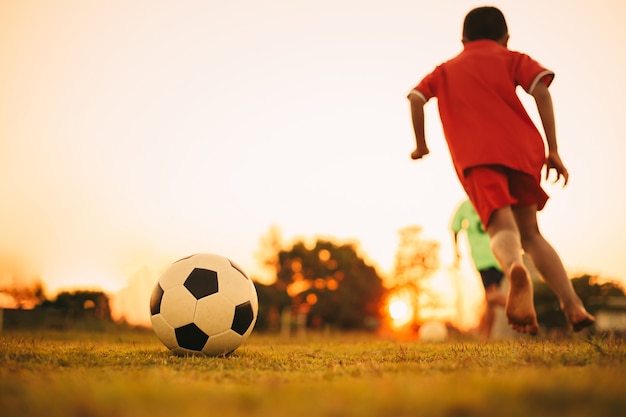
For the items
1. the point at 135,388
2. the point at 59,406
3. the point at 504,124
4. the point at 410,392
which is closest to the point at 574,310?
the point at 504,124

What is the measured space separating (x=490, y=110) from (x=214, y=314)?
2.55m

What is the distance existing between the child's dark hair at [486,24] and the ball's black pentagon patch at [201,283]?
110 inches

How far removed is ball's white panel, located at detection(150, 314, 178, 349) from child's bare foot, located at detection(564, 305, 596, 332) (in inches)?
114

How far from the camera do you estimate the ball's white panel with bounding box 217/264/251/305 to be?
4.25 m

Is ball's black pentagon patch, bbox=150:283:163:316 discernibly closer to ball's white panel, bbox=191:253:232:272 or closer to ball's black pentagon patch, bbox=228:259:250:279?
ball's white panel, bbox=191:253:232:272

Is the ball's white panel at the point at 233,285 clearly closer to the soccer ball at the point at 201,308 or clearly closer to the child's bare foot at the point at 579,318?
the soccer ball at the point at 201,308

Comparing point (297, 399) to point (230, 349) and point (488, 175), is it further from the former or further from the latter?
point (230, 349)

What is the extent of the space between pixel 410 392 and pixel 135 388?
100 cm

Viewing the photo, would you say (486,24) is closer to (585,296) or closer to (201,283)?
(201,283)

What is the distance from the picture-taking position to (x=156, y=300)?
4.30 m

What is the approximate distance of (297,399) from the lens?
180 centimetres

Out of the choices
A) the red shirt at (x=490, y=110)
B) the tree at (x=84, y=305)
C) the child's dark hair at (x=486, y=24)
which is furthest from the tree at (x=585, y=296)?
the red shirt at (x=490, y=110)

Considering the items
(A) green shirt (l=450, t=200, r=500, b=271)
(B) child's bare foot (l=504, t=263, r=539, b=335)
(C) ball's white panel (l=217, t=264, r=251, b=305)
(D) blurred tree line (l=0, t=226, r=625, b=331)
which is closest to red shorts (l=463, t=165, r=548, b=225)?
(B) child's bare foot (l=504, t=263, r=539, b=335)

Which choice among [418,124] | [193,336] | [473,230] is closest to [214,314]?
[193,336]
